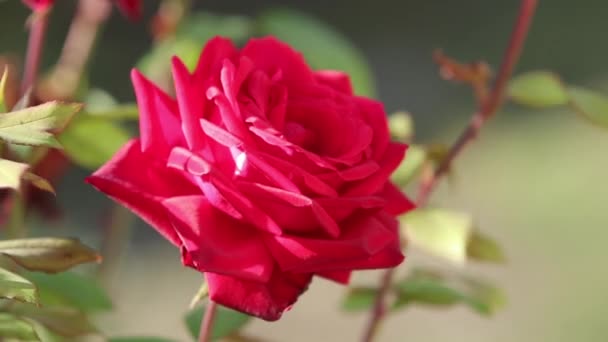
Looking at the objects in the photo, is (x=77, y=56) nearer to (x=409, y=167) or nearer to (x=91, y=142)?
(x=91, y=142)

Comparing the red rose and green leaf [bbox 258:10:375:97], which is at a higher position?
the red rose

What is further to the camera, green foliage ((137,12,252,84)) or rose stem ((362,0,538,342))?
green foliage ((137,12,252,84))

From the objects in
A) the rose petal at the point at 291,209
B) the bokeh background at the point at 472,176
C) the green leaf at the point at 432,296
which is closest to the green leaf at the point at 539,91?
the green leaf at the point at 432,296

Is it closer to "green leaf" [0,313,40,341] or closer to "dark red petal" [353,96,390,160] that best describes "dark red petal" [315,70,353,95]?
"dark red petal" [353,96,390,160]

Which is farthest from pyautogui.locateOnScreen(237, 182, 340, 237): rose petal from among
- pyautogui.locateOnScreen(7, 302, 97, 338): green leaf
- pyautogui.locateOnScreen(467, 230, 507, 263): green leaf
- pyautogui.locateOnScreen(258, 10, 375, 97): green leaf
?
pyautogui.locateOnScreen(258, 10, 375, 97): green leaf

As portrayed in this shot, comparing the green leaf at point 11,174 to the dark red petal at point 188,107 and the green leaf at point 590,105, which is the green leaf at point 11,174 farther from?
the green leaf at point 590,105

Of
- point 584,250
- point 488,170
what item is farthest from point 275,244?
point 488,170

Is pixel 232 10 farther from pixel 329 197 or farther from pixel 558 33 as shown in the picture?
pixel 329 197
